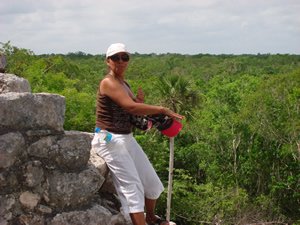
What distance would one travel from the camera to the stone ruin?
3.23 m

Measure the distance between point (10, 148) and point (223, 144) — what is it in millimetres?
19950

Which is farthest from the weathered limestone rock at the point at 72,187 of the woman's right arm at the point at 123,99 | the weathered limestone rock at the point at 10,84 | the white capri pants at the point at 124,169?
the weathered limestone rock at the point at 10,84

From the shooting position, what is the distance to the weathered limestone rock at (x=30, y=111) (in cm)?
324

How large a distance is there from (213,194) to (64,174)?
13.9m

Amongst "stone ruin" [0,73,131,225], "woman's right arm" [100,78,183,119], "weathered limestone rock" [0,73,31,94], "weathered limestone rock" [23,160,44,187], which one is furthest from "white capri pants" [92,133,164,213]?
"weathered limestone rock" [0,73,31,94]

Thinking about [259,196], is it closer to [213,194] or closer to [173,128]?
[213,194]

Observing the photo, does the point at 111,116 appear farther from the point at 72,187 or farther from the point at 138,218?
the point at 138,218

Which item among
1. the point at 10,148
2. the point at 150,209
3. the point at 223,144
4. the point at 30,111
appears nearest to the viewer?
the point at 10,148

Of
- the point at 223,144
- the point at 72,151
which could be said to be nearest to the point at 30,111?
the point at 72,151

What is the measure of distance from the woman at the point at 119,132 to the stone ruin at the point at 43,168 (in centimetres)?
15

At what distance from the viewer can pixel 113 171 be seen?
3586 mm

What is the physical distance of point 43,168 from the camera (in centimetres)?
331

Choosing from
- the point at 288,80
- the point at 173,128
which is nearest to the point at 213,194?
the point at 288,80

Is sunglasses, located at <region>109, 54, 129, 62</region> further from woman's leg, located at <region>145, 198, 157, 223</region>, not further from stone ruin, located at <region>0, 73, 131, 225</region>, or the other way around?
woman's leg, located at <region>145, 198, 157, 223</region>
